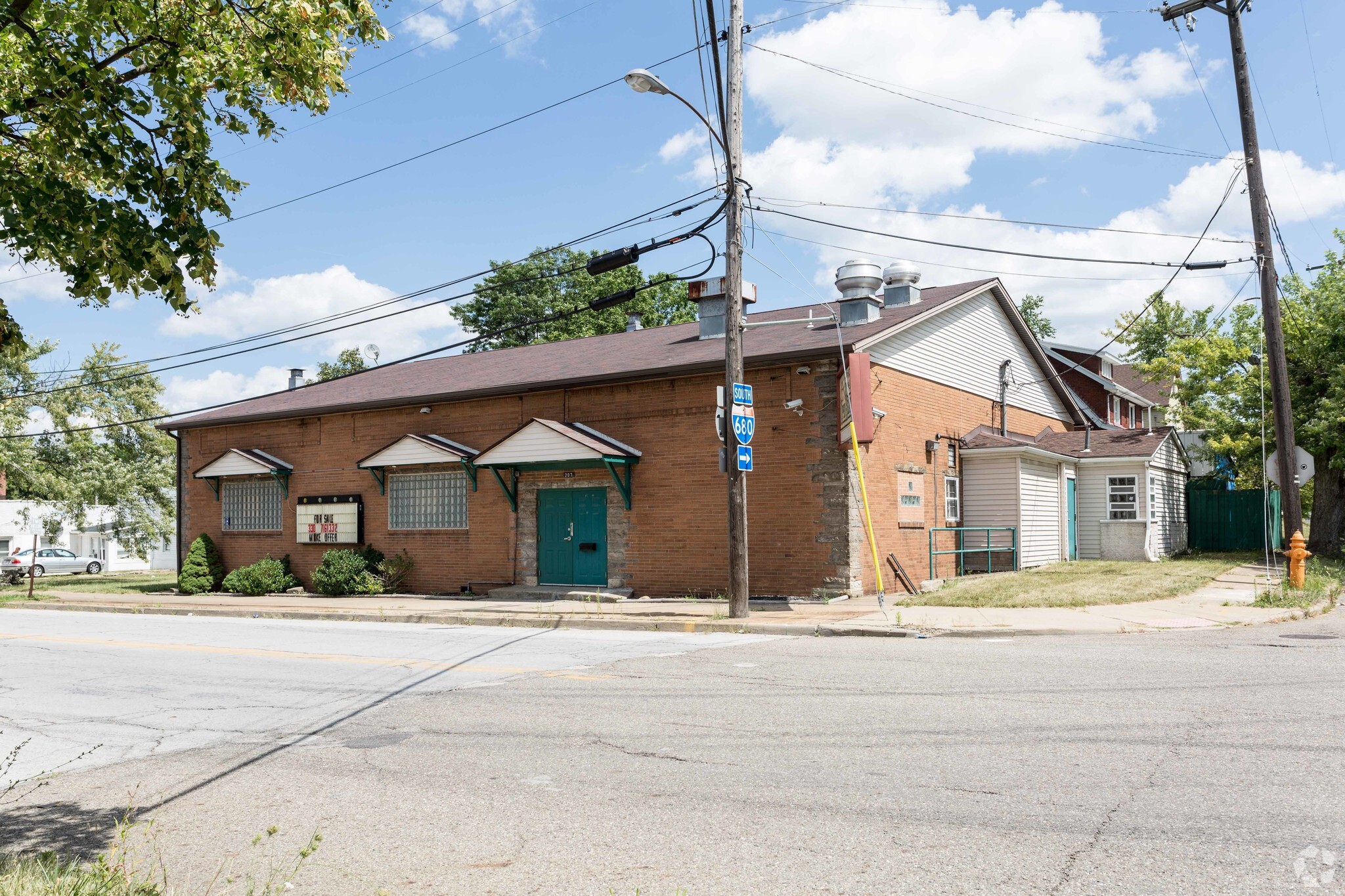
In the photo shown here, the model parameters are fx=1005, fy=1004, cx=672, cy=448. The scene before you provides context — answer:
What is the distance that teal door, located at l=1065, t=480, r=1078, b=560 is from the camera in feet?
82.3

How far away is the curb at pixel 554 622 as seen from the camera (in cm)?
1373

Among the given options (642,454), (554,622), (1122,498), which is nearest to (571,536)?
(642,454)

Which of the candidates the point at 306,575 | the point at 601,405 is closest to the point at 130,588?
the point at 306,575

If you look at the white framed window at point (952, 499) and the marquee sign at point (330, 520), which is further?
the marquee sign at point (330, 520)

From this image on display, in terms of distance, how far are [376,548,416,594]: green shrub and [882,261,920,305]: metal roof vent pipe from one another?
12441mm

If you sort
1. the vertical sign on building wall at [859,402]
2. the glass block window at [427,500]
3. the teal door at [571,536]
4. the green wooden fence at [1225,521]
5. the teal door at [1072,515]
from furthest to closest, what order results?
the green wooden fence at [1225,521] < the teal door at [1072,515] < the glass block window at [427,500] < the teal door at [571,536] < the vertical sign on building wall at [859,402]

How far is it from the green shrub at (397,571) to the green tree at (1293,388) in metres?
18.3

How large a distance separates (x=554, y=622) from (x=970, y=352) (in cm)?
1274

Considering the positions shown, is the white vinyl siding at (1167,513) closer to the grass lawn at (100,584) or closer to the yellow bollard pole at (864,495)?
the yellow bollard pole at (864,495)

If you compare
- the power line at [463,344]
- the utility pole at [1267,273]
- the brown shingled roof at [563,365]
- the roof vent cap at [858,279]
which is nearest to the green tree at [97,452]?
the power line at [463,344]

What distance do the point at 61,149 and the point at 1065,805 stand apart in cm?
680

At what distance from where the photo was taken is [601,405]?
Result: 2056 cm

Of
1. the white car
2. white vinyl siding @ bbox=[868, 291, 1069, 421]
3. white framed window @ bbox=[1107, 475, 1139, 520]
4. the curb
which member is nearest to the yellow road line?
the curb

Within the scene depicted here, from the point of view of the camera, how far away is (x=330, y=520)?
24.2 meters
